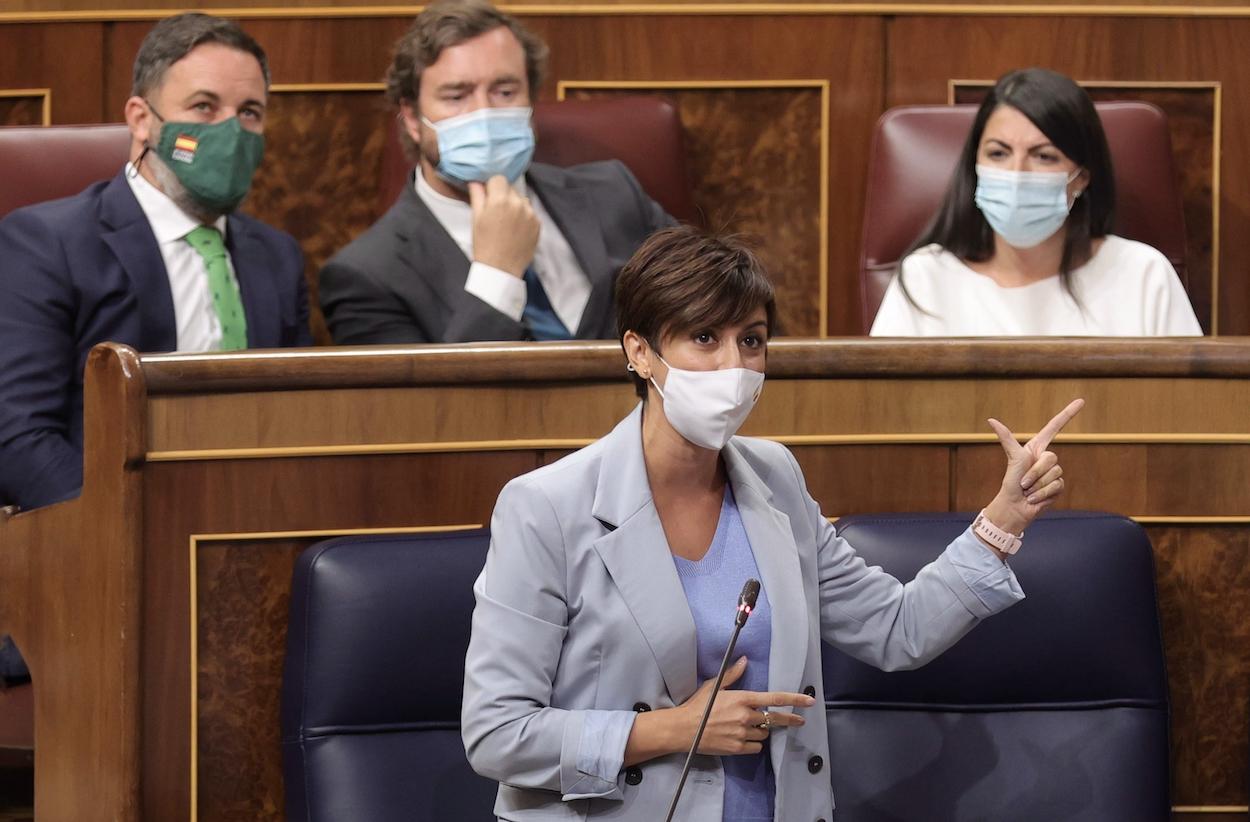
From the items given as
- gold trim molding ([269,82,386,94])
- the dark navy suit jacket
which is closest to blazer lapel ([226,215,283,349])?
the dark navy suit jacket

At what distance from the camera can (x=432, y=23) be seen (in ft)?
4.59

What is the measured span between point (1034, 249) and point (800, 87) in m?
0.34

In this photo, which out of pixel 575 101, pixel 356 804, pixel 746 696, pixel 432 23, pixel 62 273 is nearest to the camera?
pixel 746 696

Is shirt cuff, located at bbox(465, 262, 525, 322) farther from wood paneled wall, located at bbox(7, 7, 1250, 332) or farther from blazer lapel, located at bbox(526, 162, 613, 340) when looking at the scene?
wood paneled wall, located at bbox(7, 7, 1250, 332)

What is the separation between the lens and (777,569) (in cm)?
83

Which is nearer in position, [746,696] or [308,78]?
[746,696]

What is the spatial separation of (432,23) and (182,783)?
0.70 metres

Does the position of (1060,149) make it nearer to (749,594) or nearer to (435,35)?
(435,35)

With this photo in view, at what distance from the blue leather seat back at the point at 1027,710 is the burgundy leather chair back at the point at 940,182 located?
57 cm

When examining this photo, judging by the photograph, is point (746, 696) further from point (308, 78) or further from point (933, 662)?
point (308, 78)

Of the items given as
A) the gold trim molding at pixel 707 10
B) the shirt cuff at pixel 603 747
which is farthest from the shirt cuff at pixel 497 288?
the shirt cuff at pixel 603 747

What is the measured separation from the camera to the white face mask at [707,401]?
81 centimetres

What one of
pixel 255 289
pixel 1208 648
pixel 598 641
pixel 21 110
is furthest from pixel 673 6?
pixel 598 641

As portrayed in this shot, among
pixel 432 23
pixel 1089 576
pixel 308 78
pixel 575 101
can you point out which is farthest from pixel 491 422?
pixel 308 78
